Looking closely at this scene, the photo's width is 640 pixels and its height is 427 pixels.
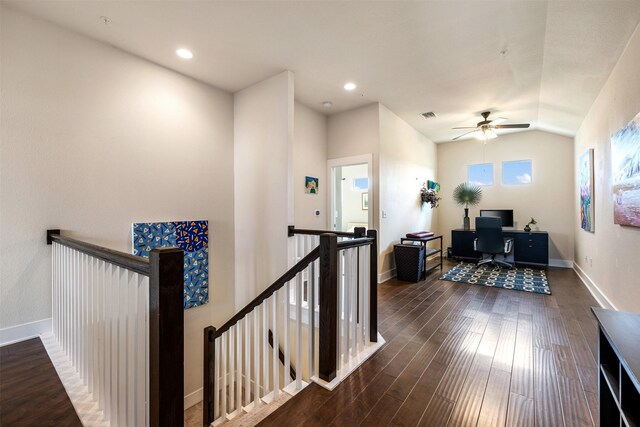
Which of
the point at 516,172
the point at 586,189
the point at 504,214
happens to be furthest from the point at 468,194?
the point at 586,189

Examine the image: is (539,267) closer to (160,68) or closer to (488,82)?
(488,82)

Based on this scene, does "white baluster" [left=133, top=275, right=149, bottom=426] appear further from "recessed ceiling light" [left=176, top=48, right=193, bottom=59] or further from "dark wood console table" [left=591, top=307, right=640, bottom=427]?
"recessed ceiling light" [left=176, top=48, right=193, bottom=59]

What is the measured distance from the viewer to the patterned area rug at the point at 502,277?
4.34m

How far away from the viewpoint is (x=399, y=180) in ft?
17.4

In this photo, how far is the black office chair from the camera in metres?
5.40

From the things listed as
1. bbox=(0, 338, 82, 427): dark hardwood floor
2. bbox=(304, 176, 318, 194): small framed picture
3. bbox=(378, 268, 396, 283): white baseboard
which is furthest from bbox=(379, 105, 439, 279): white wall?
bbox=(0, 338, 82, 427): dark hardwood floor

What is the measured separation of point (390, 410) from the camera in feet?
5.51

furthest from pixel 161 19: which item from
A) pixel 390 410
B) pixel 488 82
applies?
pixel 488 82

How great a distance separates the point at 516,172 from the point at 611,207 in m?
3.75

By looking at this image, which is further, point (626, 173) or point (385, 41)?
point (385, 41)

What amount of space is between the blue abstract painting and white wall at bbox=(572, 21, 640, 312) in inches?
180

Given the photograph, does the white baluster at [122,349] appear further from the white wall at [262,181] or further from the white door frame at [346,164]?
the white door frame at [346,164]

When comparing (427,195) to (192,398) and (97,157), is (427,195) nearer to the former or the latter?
(192,398)

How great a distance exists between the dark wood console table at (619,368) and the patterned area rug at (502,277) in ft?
11.2
